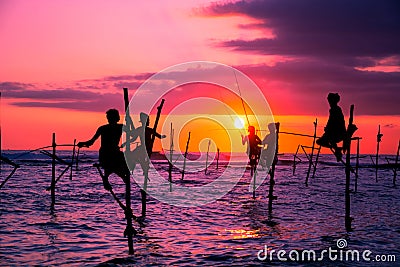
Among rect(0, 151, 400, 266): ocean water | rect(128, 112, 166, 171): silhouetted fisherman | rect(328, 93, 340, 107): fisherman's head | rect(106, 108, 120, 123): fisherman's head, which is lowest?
rect(0, 151, 400, 266): ocean water

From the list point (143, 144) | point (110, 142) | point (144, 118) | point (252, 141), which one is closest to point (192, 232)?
point (143, 144)

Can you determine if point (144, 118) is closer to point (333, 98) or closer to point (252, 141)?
point (333, 98)

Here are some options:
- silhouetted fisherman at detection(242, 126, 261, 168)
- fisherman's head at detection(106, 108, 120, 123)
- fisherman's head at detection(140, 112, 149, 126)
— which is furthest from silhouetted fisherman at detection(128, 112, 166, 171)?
silhouetted fisherman at detection(242, 126, 261, 168)

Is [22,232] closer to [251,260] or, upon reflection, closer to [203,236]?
[203,236]

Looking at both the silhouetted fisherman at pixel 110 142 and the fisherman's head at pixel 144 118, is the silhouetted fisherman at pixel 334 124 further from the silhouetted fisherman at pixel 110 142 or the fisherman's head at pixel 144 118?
the silhouetted fisherman at pixel 110 142

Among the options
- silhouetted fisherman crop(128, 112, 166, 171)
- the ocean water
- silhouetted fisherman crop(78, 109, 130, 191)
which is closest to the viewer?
silhouetted fisherman crop(78, 109, 130, 191)

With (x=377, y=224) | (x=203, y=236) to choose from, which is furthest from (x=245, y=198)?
(x=203, y=236)

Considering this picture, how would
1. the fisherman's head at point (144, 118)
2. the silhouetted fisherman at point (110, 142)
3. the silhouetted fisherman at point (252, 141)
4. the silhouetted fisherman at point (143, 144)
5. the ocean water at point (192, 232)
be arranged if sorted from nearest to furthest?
1. the silhouetted fisherman at point (110, 142)
2. the ocean water at point (192, 232)
3. the silhouetted fisherman at point (143, 144)
4. the fisherman's head at point (144, 118)
5. the silhouetted fisherman at point (252, 141)

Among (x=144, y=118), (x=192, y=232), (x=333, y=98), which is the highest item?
(x=333, y=98)

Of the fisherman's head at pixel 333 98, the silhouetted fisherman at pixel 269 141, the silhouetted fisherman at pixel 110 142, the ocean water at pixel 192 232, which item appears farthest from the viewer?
the silhouetted fisherman at pixel 269 141

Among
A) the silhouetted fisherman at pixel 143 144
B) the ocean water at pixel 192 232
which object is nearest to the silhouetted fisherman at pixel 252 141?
the ocean water at pixel 192 232

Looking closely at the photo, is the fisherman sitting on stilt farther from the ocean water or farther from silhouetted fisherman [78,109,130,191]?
silhouetted fisherman [78,109,130,191]

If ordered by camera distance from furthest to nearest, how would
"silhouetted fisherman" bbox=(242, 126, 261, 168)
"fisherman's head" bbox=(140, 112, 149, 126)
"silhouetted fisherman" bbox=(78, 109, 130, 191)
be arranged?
1. "silhouetted fisherman" bbox=(242, 126, 261, 168)
2. "fisherman's head" bbox=(140, 112, 149, 126)
3. "silhouetted fisherman" bbox=(78, 109, 130, 191)

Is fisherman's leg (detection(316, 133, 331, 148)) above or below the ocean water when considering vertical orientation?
above
